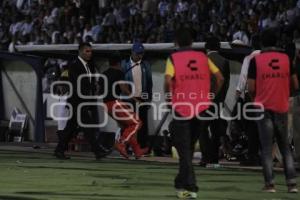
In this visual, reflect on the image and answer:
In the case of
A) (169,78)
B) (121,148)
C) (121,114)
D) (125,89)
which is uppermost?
(169,78)

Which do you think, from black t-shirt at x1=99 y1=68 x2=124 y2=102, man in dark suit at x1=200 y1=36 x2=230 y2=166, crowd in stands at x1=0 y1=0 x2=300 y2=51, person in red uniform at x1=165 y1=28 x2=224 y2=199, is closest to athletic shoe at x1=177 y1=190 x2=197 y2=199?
person in red uniform at x1=165 y1=28 x2=224 y2=199

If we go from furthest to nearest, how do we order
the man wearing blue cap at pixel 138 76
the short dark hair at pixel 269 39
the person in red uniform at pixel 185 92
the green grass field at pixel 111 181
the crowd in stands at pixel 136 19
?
1. the crowd in stands at pixel 136 19
2. the man wearing blue cap at pixel 138 76
3. the short dark hair at pixel 269 39
4. the green grass field at pixel 111 181
5. the person in red uniform at pixel 185 92

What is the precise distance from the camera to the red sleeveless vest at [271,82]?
12.9m

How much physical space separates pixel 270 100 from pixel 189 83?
48.6 inches

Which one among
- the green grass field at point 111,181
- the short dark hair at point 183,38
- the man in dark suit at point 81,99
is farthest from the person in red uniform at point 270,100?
the man in dark suit at point 81,99

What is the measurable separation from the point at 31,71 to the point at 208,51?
910cm

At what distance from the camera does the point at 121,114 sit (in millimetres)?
18594

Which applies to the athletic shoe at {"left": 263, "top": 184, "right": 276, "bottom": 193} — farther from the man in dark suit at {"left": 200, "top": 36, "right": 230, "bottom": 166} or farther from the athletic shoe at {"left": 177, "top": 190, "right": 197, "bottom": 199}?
the man in dark suit at {"left": 200, "top": 36, "right": 230, "bottom": 166}

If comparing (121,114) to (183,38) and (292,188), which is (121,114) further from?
(183,38)

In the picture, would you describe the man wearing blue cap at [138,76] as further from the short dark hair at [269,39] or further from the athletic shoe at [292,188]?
the athletic shoe at [292,188]

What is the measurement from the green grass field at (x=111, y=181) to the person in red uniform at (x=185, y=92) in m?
0.59

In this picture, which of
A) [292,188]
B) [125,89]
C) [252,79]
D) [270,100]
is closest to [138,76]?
[125,89]

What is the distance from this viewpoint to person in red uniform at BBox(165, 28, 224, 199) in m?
12.2

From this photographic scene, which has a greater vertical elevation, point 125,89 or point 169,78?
point 169,78
